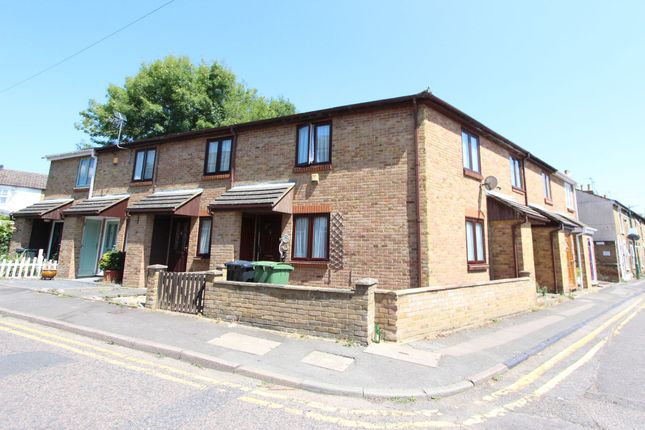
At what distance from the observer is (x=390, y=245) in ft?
30.0

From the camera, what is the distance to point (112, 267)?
13148mm

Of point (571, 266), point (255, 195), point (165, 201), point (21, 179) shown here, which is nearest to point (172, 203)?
point (165, 201)

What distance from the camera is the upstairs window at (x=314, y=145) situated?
10.7 metres

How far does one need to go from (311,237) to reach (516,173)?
33.4 feet

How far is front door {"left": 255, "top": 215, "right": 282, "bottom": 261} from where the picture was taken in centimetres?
1152

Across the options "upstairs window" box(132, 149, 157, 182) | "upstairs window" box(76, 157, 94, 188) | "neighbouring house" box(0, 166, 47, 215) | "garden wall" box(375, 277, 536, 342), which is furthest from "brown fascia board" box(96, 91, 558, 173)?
"neighbouring house" box(0, 166, 47, 215)

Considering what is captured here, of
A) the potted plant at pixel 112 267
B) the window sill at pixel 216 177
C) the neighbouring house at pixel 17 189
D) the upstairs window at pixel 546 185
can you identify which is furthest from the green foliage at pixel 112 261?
the neighbouring house at pixel 17 189

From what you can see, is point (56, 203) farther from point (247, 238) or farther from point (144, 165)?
point (247, 238)

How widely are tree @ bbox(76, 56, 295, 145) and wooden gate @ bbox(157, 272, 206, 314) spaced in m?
18.6

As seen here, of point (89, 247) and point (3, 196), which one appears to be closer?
point (89, 247)

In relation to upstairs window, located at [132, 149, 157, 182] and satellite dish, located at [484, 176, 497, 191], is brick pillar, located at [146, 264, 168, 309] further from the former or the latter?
satellite dish, located at [484, 176, 497, 191]

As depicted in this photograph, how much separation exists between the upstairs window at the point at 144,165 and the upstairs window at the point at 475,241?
1297 centimetres

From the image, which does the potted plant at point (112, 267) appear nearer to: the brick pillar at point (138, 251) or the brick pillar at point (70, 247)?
the brick pillar at point (138, 251)

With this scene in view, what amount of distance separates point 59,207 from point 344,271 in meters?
15.1
